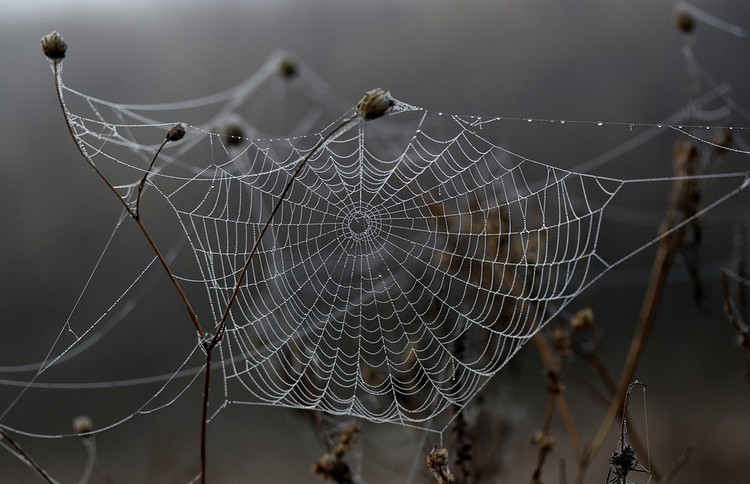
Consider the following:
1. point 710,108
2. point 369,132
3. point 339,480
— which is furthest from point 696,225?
point 710,108

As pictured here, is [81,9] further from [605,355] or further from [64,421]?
[605,355]

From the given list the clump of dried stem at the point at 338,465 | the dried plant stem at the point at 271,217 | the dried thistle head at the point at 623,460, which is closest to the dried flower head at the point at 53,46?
the dried plant stem at the point at 271,217

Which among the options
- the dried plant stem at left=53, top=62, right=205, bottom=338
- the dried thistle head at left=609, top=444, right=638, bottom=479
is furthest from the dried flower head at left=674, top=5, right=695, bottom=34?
the dried plant stem at left=53, top=62, right=205, bottom=338

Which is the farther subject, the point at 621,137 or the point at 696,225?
the point at 621,137

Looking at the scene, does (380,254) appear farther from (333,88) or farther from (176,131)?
(333,88)

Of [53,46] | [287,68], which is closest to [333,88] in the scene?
[287,68]

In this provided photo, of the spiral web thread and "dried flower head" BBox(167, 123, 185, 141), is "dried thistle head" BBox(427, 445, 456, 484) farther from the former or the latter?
"dried flower head" BBox(167, 123, 185, 141)
